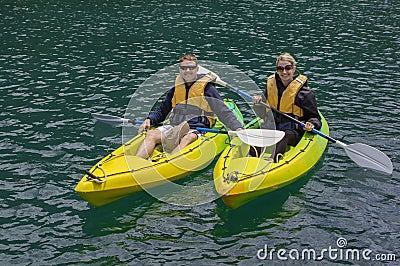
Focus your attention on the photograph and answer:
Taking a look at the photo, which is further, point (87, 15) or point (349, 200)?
point (87, 15)

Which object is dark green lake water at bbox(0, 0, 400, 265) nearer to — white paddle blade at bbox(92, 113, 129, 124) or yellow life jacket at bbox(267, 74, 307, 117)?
white paddle blade at bbox(92, 113, 129, 124)

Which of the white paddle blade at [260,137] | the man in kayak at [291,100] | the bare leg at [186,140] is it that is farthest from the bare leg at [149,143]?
the man in kayak at [291,100]

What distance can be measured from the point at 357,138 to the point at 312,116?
1.73 m

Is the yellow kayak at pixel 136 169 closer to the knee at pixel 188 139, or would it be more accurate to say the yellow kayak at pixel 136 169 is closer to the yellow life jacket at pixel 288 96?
the knee at pixel 188 139

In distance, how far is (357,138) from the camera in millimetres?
10484

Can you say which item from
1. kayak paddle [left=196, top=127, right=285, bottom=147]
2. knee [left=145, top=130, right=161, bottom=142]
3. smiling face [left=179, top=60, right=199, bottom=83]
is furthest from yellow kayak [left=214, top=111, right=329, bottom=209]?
smiling face [left=179, top=60, right=199, bottom=83]

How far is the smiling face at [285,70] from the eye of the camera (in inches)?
355

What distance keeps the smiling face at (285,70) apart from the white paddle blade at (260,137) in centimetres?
111

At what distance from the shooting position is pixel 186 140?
29.1 feet

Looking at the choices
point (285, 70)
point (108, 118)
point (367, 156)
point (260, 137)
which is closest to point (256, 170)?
point (260, 137)

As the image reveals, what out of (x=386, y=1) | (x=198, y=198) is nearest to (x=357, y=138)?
(x=198, y=198)

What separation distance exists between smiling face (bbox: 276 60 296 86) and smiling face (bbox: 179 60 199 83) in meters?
1.47

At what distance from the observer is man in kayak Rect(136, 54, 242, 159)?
351 inches

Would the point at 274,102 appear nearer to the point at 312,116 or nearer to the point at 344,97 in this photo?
the point at 312,116
